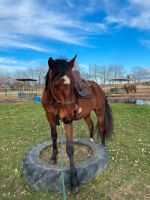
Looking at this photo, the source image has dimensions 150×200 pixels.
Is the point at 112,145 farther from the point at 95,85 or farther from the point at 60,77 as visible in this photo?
the point at 60,77

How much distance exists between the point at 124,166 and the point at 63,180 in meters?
1.65

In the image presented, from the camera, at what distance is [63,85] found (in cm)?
336

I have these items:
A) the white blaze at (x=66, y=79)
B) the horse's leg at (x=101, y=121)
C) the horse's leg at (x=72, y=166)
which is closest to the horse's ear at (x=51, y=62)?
the white blaze at (x=66, y=79)

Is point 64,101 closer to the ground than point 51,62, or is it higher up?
closer to the ground

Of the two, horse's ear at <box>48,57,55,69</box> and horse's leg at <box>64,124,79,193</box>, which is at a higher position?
horse's ear at <box>48,57,55,69</box>

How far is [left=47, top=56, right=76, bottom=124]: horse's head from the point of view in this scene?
3373 millimetres

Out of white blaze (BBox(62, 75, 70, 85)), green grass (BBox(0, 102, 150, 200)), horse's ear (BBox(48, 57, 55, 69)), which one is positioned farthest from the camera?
green grass (BBox(0, 102, 150, 200))

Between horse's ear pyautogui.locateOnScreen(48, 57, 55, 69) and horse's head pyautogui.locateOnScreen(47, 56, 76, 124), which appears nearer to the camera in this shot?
horse's head pyautogui.locateOnScreen(47, 56, 76, 124)

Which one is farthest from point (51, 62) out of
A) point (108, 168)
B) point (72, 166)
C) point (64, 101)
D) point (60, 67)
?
point (108, 168)

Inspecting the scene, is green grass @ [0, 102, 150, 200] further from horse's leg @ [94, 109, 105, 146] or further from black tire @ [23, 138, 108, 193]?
horse's leg @ [94, 109, 105, 146]

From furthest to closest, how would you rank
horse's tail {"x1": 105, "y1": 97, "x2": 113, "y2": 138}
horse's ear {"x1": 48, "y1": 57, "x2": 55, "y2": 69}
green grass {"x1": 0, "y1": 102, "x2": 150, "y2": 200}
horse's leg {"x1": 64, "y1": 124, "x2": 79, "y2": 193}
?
horse's tail {"x1": 105, "y1": 97, "x2": 113, "y2": 138} < green grass {"x1": 0, "y1": 102, "x2": 150, "y2": 200} < horse's leg {"x1": 64, "y1": 124, "x2": 79, "y2": 193} < horse's ear {"x1": 48, "y1": 57, "x2": 55, "y2": 69}

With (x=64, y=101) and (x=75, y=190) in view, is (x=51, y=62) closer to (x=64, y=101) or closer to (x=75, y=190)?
(x=64, y=101)

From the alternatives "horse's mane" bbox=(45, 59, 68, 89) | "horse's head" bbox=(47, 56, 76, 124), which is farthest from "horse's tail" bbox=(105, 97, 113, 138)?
"horse's mane" bbox=(45, 59, 68, 89)

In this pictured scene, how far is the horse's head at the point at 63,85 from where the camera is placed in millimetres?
3373
